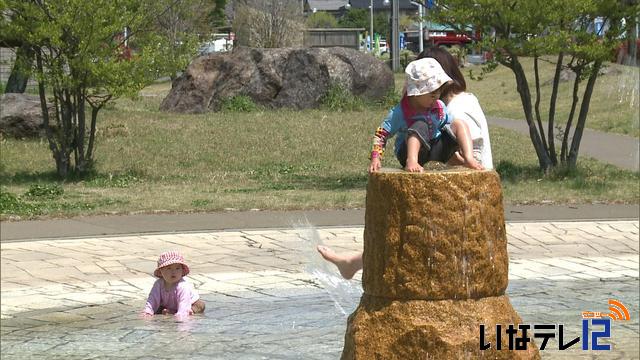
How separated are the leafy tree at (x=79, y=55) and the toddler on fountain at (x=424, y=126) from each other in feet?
34.1

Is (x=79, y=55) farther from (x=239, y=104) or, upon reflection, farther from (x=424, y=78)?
(x=424, y=78)

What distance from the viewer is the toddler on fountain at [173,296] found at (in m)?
7.73

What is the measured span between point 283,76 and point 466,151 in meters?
20.3

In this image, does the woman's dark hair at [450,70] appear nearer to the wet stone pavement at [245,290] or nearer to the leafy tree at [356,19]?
the wet stone pavement at [245,290]

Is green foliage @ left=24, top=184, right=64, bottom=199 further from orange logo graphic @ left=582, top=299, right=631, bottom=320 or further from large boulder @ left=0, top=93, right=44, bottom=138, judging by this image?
orange logo graphic @ left=582, top=299, right=631, bottom=320

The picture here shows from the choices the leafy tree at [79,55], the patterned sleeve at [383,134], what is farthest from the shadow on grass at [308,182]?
the patterned sleeve at [383,134]

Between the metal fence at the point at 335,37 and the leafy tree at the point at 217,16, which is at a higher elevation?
the leafy tree at the point at 217,16

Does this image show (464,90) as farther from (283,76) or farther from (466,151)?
(283,76)

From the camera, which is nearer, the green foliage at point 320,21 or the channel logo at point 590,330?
the channel logo at point 590,330

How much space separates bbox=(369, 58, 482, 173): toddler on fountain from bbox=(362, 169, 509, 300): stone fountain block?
0.83 ft

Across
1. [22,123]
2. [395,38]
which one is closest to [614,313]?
[22,123]

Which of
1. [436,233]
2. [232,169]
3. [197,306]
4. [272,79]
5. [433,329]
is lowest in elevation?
[232,169]

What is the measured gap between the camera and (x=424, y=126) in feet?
16.3

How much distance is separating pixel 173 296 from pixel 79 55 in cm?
788
